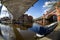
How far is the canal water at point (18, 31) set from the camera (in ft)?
7.42

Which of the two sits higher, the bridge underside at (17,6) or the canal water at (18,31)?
the bridge underside at (17,6)

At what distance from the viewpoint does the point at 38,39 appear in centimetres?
223

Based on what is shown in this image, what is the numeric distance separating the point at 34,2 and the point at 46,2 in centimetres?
18

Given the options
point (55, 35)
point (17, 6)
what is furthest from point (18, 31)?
point (55, 35)

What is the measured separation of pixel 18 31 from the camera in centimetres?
230

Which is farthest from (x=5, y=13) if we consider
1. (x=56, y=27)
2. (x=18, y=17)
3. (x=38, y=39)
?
(x=56, y=27)

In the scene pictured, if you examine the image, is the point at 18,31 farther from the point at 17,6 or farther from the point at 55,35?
the point at 55,35

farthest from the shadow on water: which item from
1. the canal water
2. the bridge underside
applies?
the bridge underside

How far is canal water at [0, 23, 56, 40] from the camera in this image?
7.42ft

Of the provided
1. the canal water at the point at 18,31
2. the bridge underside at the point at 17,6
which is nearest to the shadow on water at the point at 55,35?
the canal water at the point at 18,31

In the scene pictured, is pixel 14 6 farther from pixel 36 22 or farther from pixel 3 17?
pixel 36 22

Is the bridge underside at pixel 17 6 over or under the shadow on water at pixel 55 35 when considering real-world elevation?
over

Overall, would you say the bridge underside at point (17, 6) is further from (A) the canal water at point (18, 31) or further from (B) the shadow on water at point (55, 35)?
(B) the shadow on water at point (55, 35)

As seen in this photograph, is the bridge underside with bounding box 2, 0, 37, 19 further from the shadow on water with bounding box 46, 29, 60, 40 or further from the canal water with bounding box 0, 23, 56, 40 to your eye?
the shadow on water with bounding box 46, 29, 60, 40
